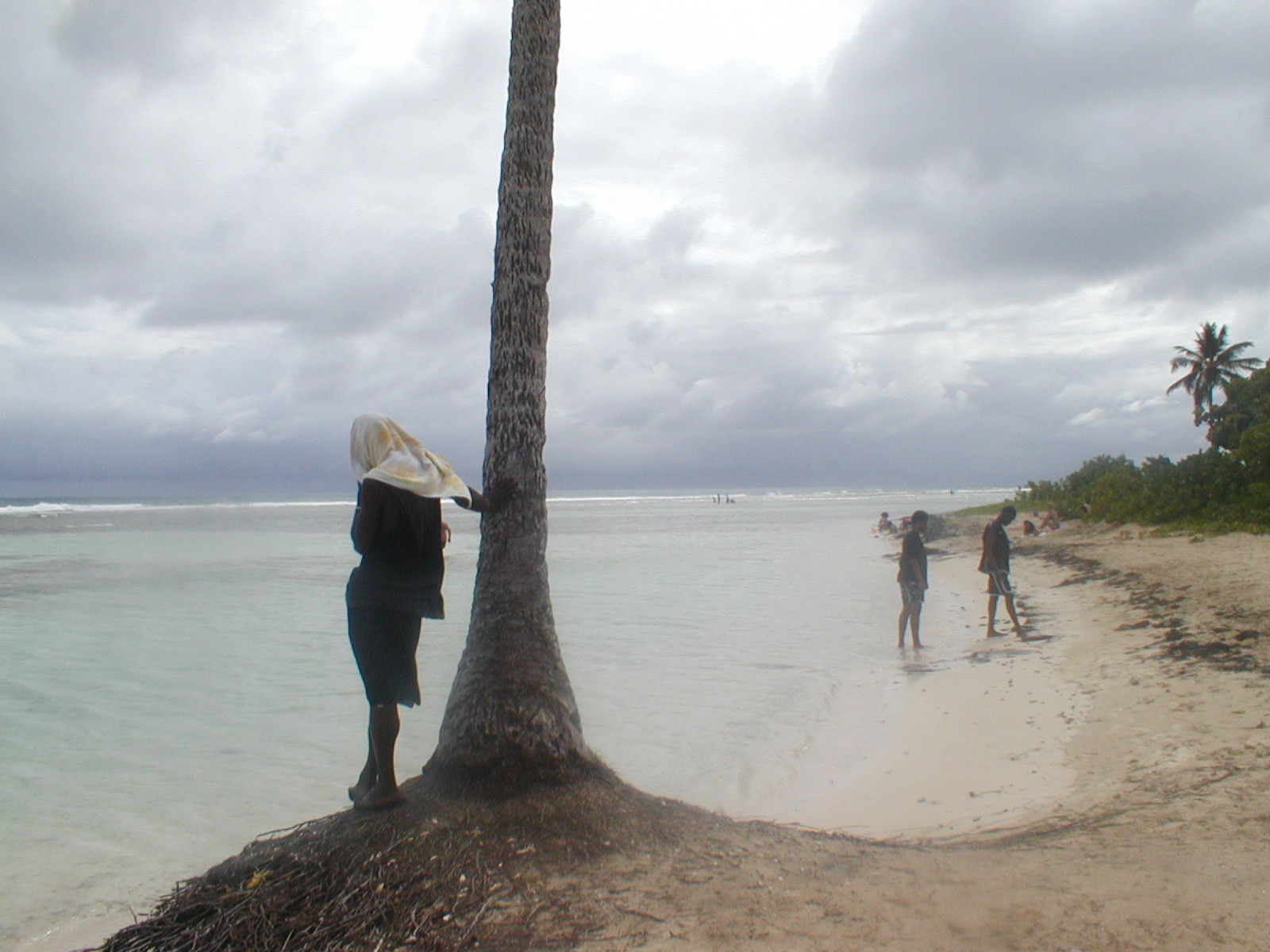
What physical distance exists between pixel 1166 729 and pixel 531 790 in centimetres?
552

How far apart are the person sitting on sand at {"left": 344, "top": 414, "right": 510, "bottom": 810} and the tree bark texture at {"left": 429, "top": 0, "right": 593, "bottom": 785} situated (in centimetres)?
40

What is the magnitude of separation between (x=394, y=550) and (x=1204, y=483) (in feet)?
83.3

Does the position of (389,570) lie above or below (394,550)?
below

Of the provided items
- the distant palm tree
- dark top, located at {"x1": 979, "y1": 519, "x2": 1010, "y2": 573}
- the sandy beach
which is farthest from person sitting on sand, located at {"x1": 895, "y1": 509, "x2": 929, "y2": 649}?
the distant palm tree

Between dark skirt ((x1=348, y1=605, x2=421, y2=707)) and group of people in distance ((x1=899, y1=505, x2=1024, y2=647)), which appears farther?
group of people in distance ((x1=899, y1=505, x2=1024, y2=647))

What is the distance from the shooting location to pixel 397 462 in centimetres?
445

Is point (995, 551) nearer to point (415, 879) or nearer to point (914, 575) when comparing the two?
point (914, 575)

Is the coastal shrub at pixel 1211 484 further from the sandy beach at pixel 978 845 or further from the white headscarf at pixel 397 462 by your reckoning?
the white headscarf at pixel 397 462

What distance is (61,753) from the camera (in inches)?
330

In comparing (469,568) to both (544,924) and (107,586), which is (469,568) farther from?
(544,924)

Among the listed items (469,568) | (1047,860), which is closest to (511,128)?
(1047,860)

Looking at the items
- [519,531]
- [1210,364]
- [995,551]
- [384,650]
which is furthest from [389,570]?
[1210,364]

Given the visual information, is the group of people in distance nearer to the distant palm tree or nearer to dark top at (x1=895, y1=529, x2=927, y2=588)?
dark top at (x1=895, y1=529, x2=927, y2=588)

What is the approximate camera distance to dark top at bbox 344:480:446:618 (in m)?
4.38
